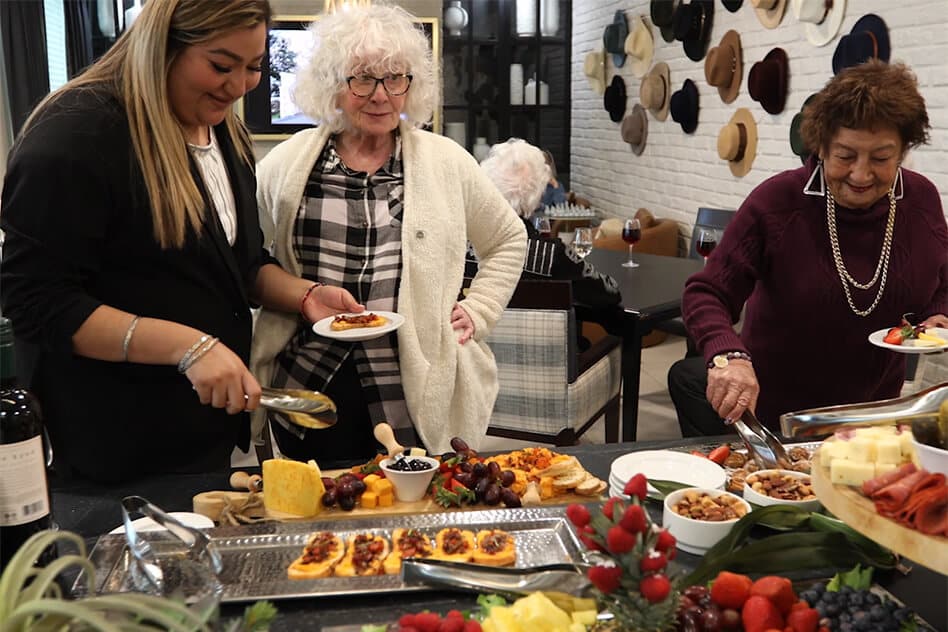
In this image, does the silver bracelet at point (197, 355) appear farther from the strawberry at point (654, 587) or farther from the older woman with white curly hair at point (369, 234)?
the strawberry at point (654, 587)

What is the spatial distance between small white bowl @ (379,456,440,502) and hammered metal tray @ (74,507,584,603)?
113 millimetres

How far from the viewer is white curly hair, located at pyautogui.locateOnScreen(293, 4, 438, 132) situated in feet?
6.50

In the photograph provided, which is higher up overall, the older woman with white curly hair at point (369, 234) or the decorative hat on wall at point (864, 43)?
the decorative hat on wall at point (864, 43)

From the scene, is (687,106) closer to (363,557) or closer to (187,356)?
(187,356)

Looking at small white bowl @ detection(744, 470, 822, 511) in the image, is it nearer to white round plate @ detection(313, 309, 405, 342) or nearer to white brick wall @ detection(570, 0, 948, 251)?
white round plate @ detection(313, 309, 405, 342)

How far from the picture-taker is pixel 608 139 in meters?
8.25

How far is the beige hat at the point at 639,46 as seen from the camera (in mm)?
7184

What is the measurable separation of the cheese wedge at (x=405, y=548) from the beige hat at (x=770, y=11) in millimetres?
4821

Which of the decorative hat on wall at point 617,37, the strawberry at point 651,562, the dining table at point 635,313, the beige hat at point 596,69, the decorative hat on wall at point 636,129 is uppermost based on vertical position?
the decorative hat on wall at point 617,37

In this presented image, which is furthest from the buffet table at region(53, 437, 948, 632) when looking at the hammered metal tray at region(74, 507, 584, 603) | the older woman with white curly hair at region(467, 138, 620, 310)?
the older woman with white curly hair at region(467, 138, 620, 310)

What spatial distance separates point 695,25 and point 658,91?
29.8 inches

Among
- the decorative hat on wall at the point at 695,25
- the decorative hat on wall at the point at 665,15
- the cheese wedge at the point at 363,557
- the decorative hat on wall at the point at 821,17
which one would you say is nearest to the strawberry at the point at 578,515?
the cheese wedge at the point at 363,557

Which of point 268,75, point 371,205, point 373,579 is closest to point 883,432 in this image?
point 373,579

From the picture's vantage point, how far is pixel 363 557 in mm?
1247
